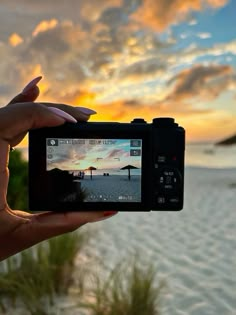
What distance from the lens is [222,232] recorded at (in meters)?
5.70

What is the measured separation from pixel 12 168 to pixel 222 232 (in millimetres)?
2387

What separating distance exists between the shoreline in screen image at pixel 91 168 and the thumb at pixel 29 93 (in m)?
0.13

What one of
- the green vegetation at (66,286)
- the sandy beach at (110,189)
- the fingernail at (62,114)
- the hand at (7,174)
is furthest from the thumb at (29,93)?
the green vegetation at (66,286)

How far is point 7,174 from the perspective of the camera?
1.14 m

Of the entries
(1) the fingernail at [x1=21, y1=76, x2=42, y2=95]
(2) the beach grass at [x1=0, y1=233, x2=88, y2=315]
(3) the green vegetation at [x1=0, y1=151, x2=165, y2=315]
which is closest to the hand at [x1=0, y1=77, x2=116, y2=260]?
(1) the fingernail at [x1=21, y1=76, x2=42, y2=95]

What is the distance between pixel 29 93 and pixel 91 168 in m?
0.25

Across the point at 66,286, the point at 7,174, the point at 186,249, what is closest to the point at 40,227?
the point at 7,174

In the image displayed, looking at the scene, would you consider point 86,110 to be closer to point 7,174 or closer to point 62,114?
point 62,114

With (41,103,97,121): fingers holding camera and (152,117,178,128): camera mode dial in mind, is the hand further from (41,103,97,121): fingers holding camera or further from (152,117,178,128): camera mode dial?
(152,117,178,128): camera mode dial

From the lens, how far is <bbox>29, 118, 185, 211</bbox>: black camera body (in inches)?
51.8

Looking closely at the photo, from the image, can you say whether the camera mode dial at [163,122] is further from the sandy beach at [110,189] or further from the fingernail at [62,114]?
the fingernail at [62,114]

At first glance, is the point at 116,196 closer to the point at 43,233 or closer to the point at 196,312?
the point at 43,233

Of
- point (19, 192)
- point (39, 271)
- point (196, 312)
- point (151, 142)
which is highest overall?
point (151, 142)

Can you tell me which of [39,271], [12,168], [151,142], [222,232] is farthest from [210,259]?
[151,142]
